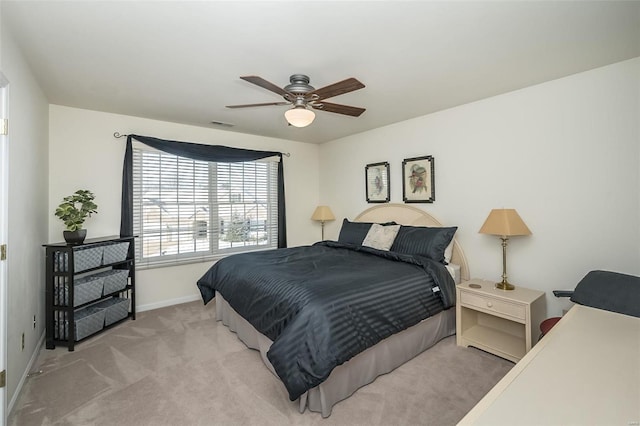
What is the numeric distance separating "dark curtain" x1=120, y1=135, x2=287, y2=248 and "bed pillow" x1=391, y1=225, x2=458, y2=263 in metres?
2.11

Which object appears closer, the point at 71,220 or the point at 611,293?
the point at 611,293

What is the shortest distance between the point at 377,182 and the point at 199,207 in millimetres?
2654

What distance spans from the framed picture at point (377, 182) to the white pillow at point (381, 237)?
0.63 metres

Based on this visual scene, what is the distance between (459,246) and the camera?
3.38 meters

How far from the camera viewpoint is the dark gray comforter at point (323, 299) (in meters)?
1.84

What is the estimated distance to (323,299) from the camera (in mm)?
2023

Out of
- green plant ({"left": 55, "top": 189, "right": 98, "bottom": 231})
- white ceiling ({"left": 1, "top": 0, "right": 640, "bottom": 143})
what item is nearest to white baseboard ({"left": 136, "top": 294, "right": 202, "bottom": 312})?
green plant ({"left": 55, "top": 189, "right": 98, "bottom": 231})

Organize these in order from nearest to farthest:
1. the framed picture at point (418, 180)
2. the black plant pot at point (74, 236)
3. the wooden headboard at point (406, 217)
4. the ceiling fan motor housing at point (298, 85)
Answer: the ceiling fan motor housing at point (298, 85) → the black plant pot at point (74, 236) → the wooden headboard at point (406, 217) → the framed picture at point (418, 180)

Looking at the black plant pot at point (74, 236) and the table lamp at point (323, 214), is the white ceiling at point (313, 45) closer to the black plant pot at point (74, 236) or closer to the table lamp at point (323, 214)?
the black plant pot at point (74, 236)

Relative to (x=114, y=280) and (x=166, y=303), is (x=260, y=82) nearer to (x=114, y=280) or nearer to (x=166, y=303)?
(x=114, y=280)

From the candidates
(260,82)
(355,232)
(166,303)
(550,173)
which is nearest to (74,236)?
(166,303)

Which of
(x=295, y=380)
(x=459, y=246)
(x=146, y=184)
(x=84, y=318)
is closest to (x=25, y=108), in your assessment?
(x=146, y=184)

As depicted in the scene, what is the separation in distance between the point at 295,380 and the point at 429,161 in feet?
9.71

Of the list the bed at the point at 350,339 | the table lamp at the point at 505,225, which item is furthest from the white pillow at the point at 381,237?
the table lamp at the point at 505,225
